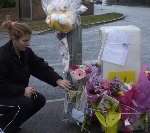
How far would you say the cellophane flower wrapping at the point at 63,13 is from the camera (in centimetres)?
540

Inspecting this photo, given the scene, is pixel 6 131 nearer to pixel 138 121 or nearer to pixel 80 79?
pixel 80 79

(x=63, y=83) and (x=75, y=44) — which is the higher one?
(x=75, y=44)

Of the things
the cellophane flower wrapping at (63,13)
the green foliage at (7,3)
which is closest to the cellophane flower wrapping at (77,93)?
the cellophane flower wrapping at (63,13)

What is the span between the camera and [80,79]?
5.27 meters

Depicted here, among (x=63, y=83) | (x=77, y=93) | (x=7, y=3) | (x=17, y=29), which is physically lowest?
(x=7, y=3)

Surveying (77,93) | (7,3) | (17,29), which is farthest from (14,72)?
(7,3)

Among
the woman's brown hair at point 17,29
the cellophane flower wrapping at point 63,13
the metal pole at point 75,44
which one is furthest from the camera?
the metal pole at point 75,44

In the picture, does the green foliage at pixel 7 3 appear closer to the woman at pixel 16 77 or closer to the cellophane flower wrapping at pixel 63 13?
the cellophane flower wrapping at pixel 63 13

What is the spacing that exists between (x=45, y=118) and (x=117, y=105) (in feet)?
4.10

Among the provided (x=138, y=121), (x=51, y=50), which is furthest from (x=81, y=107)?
(x=51, y=50)

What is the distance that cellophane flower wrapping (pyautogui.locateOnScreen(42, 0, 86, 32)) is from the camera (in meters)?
5.40

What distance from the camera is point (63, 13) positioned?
5.44 metres

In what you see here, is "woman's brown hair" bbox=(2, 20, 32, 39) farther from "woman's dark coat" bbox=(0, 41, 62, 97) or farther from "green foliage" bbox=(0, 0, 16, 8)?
"green foliage" bbox=(0, 0, 16, 8)

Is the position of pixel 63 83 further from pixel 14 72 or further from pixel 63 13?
pixel 63 13
